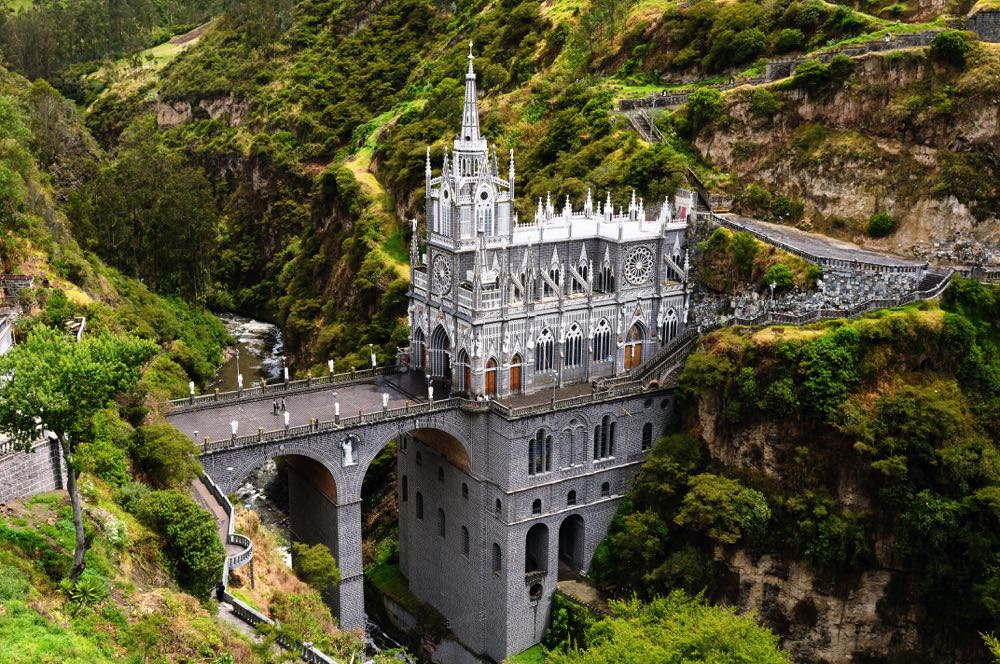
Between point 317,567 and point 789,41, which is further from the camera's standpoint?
point 789,41

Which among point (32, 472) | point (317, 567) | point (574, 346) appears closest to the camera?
point (32, 472)

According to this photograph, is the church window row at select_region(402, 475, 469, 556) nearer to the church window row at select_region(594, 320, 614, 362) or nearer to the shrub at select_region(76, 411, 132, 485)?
the church window row at select_region(594, 320, 614, 362)

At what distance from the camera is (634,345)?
240 feet

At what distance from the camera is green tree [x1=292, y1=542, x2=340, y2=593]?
59.7 m

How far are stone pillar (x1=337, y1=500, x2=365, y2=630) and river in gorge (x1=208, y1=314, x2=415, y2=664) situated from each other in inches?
162

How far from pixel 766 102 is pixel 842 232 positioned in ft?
44.4

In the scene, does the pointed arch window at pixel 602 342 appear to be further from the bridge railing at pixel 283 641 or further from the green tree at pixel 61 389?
the green tree at pixel 61 389

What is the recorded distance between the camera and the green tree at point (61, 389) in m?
37.1

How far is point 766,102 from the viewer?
83.8 meters

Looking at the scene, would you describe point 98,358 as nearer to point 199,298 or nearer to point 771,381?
point 771,381

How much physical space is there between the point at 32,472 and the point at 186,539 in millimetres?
7954

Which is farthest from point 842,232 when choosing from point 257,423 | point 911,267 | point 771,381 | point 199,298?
point 199,298

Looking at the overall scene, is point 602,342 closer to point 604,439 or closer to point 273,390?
point 604,439

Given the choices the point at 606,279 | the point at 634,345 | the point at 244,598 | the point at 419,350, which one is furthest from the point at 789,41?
the point at 244,598
